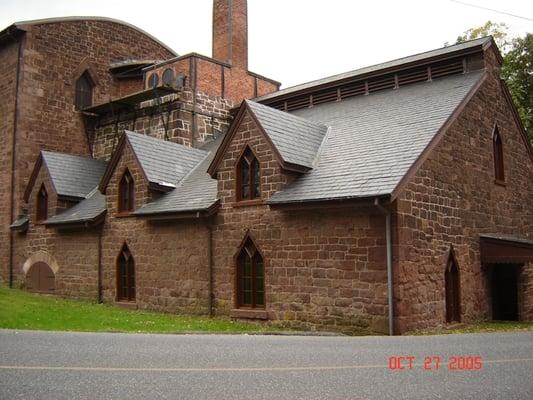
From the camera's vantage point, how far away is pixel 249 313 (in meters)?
17.0

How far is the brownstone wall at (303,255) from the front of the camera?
47.9 feet

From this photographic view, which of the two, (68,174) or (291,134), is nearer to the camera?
(291,134)

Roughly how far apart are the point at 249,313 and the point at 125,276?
259 inches

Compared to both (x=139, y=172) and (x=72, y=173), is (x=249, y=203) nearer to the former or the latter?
(x=139, y=172)

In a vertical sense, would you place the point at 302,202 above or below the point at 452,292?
above

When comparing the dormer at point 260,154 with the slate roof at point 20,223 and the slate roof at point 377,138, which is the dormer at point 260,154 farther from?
the slate roof at point 20,223

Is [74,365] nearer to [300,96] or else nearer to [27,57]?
[300,96]

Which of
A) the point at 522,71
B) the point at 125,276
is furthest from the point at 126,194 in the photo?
the point at 522,71

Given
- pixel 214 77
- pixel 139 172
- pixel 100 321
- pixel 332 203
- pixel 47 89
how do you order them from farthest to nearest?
pixel 47 89 → pixel 214 77 → pixel 139 172 → pixel 100 321 → pixel 332 203

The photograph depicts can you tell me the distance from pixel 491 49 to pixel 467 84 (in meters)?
2.36

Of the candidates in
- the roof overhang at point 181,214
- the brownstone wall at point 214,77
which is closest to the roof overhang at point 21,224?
the brownstone wall at point 214,77

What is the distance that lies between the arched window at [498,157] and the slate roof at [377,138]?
2580 millimetres

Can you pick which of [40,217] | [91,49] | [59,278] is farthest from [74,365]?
[91,49]

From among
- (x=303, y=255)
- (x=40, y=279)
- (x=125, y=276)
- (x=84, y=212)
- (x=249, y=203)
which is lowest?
(x=40, y=279)
